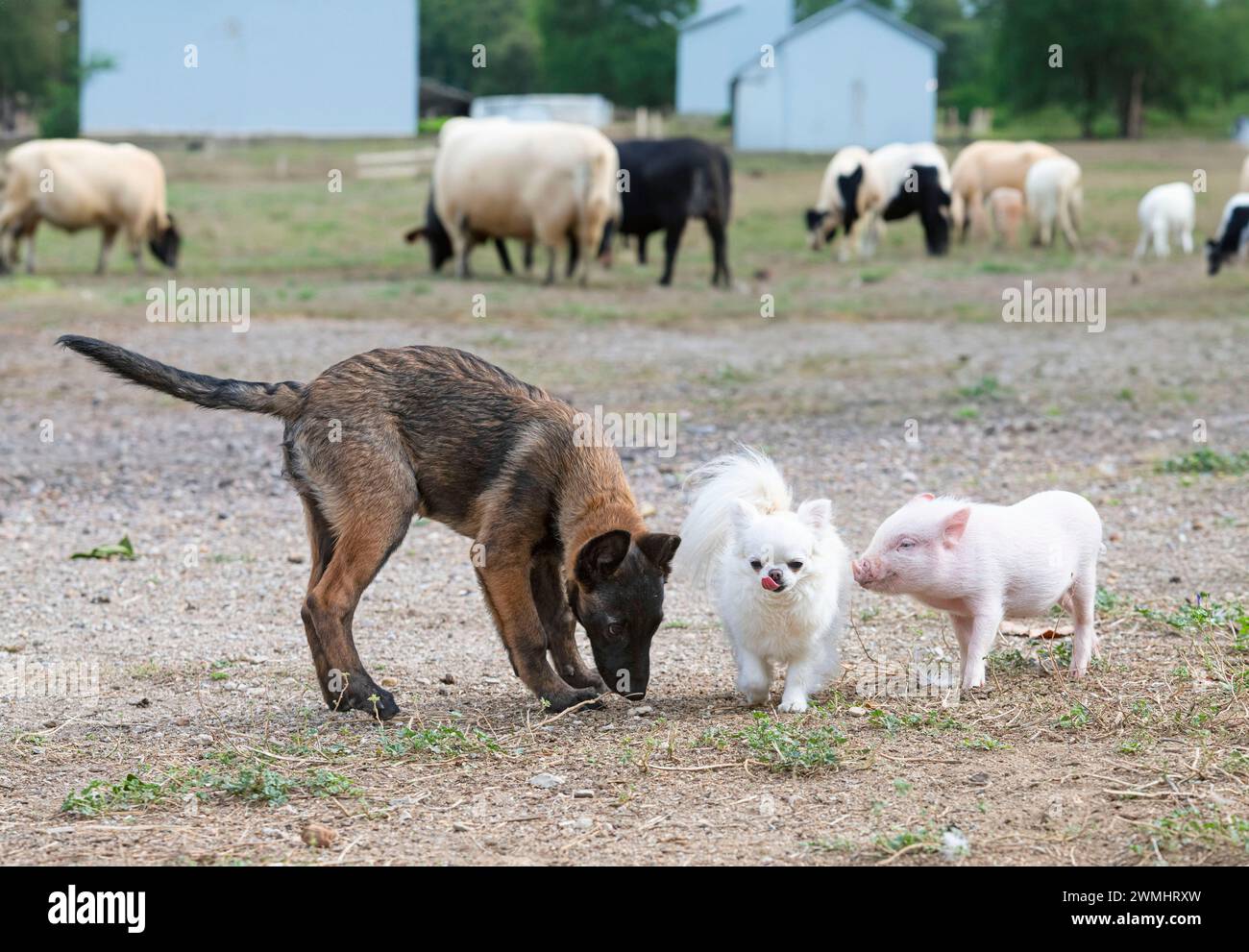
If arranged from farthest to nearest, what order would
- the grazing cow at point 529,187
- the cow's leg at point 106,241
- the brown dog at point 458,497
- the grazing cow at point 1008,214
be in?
the grazing cow at point 1008,214 < the cow's leg at point 106,241 < the grazing cow at point 529,187 < the brown dog at point 458,497

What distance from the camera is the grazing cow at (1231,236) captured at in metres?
22.1

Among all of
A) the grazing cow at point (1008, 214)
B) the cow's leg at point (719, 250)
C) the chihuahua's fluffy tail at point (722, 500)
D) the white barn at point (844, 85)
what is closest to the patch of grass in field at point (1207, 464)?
the chihuahua's fluffy tail at point (722, 500)

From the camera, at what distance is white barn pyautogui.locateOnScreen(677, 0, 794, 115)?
62.1 m

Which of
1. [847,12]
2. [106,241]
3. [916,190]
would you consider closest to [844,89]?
[847,12]

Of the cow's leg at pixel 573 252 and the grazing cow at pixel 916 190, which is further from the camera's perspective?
the grazing cow at pixel 916 190

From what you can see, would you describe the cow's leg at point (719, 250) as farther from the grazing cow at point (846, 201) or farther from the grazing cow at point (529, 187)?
the grazing cow at point (846, 201)

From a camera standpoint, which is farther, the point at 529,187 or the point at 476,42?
the point at 476,42

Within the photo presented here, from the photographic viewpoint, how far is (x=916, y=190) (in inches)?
1032

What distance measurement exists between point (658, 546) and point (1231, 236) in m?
19.1

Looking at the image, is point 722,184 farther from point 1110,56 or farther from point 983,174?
point 1110,56

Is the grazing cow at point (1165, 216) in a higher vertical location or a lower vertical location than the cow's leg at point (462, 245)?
higher

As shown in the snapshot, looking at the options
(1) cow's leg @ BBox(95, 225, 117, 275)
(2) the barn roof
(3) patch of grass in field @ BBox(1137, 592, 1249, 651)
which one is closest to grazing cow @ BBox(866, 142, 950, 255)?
(1) cow's leg @ BBox(95, 225, 117, 275)

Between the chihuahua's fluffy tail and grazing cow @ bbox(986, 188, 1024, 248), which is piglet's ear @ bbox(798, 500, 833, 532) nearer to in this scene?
the chihuahua's fluffy tail
